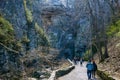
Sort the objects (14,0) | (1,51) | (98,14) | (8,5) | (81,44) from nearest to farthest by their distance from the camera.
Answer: (1,51)
(98,14)
(8,5)
(14,0)
(81,44)

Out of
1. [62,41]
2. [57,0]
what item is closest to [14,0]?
[62,41]

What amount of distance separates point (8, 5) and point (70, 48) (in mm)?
47507

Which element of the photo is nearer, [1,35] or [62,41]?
[1,35]

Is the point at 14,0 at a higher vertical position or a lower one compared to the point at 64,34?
higher

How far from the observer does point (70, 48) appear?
83812mm

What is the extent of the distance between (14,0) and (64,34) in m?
44.9

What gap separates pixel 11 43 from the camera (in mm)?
27672

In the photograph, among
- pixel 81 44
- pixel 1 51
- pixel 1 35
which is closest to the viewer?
pixel 1 51

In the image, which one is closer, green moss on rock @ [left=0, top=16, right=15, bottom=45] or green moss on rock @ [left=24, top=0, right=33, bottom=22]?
green moss on rock @ [left=0, top=16, right=15, bottom=45]

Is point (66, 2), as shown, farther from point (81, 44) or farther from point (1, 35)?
point (1, 35)

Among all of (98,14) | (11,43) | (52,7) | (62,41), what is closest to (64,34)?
(62,41)

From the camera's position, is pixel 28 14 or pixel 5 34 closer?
pixel 5 34

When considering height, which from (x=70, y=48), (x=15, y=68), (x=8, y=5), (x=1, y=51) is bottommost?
(x=70, y=48)

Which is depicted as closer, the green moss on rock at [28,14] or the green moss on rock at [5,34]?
the green moss on rock at [5,34]
